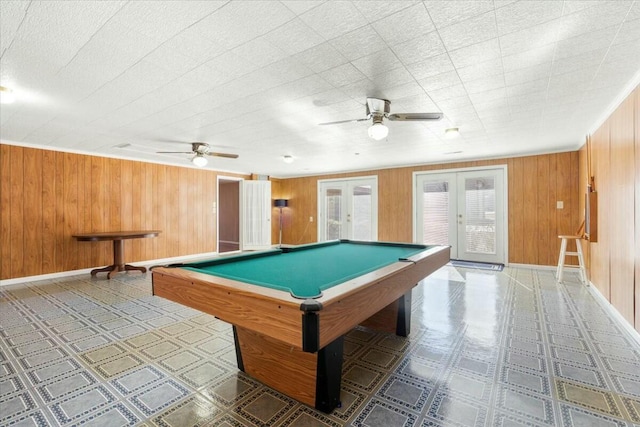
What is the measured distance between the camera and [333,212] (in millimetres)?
8648

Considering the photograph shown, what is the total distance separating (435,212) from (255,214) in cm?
482

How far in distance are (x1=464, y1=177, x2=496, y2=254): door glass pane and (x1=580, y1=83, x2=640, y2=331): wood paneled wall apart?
2.25 metres

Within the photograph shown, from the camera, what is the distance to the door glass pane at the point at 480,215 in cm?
625

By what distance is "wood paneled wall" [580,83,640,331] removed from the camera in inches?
105

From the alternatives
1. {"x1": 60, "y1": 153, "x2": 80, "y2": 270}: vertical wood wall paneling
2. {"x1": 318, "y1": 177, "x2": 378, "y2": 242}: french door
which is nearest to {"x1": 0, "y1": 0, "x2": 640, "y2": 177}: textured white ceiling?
{"x1": 60, "y1": 153, "x2": 80, "y2": 270}: vertical wood wall paneling

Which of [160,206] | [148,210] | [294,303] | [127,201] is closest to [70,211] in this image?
[127,201]

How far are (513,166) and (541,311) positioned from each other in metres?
3.65

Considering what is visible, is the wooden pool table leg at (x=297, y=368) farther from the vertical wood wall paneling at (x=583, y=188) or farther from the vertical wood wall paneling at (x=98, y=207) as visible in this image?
the vertical wood wall paneling at (x=98, y=207)

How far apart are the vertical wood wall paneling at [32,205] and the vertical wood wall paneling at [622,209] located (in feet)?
26.5

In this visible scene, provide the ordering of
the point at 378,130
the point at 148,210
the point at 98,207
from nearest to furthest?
the point at 378,130
the point at 98,207
the point at 148,210

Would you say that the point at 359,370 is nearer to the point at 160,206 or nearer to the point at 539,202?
the point at 539,202

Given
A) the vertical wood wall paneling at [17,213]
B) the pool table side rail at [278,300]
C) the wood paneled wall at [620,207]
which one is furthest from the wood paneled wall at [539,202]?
the vertical wood wall paneling at [17,213]

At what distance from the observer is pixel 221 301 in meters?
1.58

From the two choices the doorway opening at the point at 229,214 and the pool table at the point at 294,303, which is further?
the doorway opening at the point at 229,214
